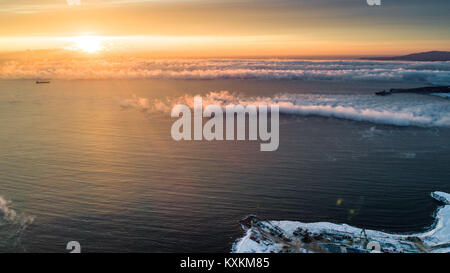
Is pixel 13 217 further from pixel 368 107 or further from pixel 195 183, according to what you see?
pixel 368 107

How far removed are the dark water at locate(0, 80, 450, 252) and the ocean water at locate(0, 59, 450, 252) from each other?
97mm

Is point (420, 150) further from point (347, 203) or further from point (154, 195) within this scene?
point (154, 195)

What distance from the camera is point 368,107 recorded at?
60.5m

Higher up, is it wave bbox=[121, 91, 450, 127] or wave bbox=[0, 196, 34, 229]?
wave bbox=[121, 91, 450, 127]

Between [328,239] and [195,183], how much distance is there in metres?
11.5

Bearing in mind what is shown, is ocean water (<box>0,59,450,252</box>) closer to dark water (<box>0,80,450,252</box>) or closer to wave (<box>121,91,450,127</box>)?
dark water (<box>0,80,450,252</box>)

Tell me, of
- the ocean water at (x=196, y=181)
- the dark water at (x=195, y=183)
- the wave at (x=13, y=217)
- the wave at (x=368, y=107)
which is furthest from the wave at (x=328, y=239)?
the wave at (x=368, y=107)

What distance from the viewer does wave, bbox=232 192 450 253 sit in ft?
55.7

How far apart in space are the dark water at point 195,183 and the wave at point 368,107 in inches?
190

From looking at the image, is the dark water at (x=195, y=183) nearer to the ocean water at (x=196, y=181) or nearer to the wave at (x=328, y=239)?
the ocean water at (x=196, y=181)

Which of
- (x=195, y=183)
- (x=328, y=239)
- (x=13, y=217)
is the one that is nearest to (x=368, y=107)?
(x=195, y=183)

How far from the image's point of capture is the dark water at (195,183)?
62.5 ft

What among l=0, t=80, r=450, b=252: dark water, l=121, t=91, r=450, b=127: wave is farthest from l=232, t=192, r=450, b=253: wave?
l=121, t=91, r=450, b=127: wave
